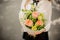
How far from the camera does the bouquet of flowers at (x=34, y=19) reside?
134 cm

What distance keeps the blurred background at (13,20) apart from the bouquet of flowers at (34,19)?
0.26 feet

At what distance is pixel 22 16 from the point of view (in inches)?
54.2

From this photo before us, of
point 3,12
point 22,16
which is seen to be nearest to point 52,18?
point 22,16

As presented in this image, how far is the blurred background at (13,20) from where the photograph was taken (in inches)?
54.7

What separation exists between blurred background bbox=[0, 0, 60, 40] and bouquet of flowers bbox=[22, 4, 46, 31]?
8 centimetres

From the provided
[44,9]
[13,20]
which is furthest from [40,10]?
[13,20]

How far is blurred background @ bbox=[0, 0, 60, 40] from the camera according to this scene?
139 cm

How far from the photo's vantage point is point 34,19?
1352 mm

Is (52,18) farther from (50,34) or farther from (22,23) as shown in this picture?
(22,23)

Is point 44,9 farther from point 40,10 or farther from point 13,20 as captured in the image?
point 13,20

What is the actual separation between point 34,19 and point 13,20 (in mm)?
175

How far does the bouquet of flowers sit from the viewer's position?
4.41ft

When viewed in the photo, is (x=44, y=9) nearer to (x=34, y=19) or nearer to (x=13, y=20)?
(x=34, y=19)

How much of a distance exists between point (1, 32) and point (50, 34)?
0.39m
